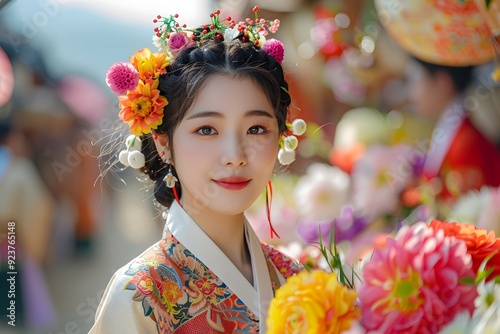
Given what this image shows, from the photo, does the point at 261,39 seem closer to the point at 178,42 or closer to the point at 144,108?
the point at 178,42

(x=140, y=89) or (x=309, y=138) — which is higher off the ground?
(x=140, y=89)

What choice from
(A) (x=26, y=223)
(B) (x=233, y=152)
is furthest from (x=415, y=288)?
(A) (x=26, y=223)

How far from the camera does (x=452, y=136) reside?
2.58 m

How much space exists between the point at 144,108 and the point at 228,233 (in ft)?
1.00

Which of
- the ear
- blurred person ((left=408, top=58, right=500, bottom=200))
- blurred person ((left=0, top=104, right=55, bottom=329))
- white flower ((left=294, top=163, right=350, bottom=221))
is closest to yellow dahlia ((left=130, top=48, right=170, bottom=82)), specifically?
the ear

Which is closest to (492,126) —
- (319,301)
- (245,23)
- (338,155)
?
(338,155)

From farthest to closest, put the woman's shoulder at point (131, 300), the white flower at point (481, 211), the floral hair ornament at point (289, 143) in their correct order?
the white flower at point (481, 211) → the floral hair ornament at point (289, 143) → the woman's shoulder at point (131, 300)

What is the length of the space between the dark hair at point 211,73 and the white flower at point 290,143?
0.16ft

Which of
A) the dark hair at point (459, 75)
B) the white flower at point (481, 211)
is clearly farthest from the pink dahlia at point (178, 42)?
the dark hair at point (459, 75)

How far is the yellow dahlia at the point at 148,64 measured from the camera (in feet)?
5.02

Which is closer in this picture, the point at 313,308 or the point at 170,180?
the point at 313,308

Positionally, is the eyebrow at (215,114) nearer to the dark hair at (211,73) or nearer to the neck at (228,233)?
the dark hair at (211,73)

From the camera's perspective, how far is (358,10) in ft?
10.6

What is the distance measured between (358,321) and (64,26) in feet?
9.46
